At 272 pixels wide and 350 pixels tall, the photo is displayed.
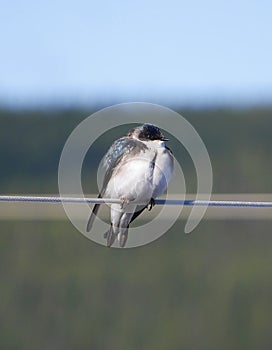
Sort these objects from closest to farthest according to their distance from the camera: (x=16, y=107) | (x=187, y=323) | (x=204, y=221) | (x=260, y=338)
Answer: (x=260, y=338), (x=187, y=323), (x=204, y=221), (x=16, y=107)

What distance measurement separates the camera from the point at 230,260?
2038 cm

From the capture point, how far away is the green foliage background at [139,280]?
1731 cm

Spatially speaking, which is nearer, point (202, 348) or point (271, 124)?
point (202, 348)

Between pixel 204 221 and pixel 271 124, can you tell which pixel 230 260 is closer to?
pixel 204 221

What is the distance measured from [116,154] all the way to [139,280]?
11.7m

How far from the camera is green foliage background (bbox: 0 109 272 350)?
17312 millimetres

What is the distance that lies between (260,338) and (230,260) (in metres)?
3.75

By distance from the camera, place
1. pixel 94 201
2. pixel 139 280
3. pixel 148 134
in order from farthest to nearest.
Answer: pixel 139 280, pixel 148 134, pixel 94 201

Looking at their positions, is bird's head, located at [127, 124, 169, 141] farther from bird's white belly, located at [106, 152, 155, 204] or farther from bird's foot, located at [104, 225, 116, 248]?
bird's foot, located at [104, 225, 116, 248]

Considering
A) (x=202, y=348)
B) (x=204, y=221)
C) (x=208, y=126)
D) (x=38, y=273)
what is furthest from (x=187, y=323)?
(x=208, y=126)

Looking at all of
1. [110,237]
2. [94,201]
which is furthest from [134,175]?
[94,201]

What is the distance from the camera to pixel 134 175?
748 centimetres

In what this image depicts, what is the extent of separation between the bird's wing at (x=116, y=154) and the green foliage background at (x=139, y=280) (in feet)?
28.3

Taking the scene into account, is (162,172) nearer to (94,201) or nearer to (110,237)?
(110,237)
